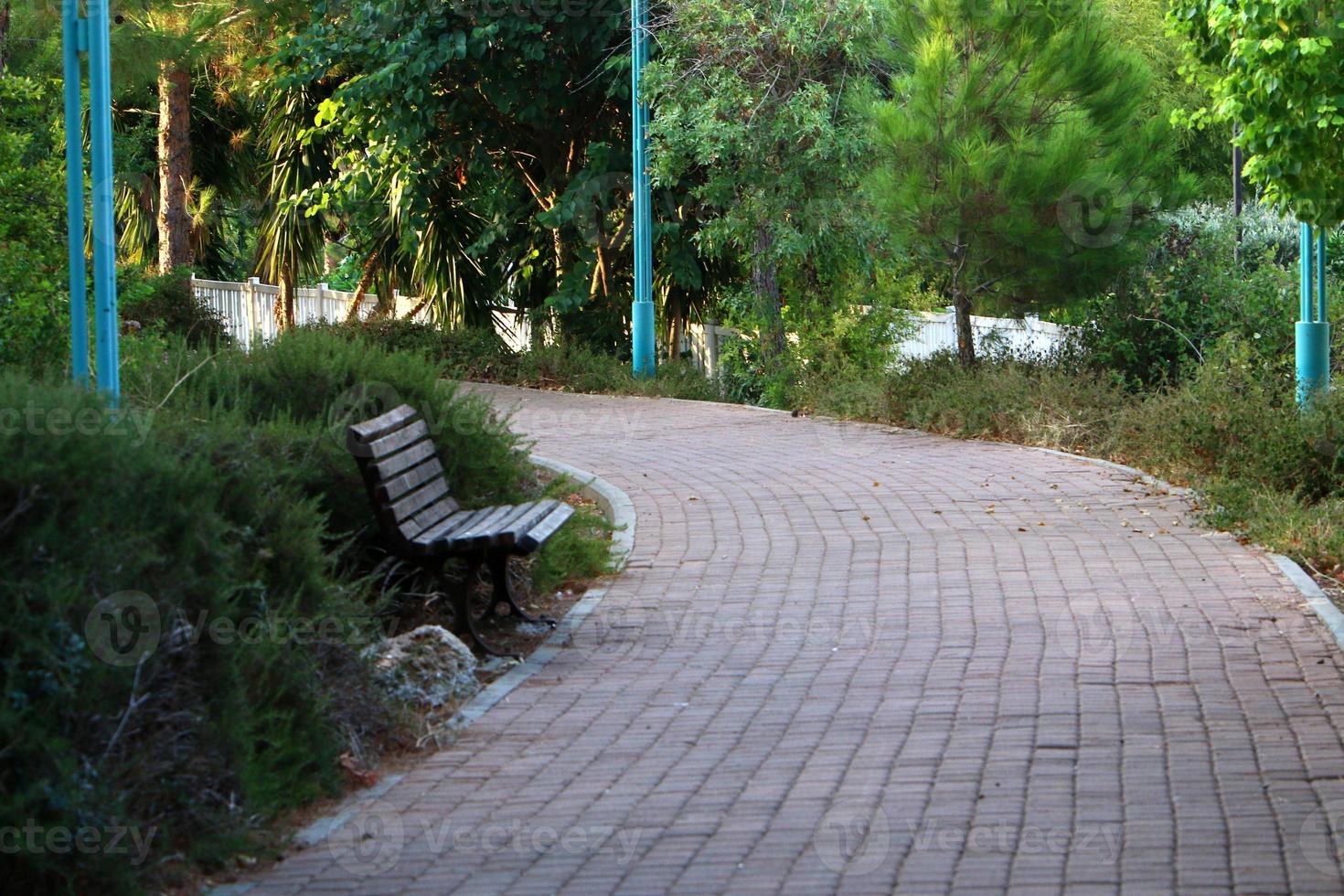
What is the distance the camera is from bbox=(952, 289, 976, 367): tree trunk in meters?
15.8

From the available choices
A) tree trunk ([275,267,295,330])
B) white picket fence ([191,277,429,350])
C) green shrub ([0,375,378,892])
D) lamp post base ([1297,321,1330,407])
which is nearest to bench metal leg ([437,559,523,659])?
green shrub ([0,375,378,892])

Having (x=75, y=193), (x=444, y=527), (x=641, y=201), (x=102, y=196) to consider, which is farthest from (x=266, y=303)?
(x=444, y=527)

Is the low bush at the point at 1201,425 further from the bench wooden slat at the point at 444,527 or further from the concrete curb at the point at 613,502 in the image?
the bench wooden slat at the point at 444,527

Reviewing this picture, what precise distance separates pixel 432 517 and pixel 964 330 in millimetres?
9777

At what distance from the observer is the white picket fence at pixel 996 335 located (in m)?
16.2

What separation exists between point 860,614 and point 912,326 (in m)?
9.64

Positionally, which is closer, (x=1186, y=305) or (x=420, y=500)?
(x=420, y=500)

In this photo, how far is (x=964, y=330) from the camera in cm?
1611

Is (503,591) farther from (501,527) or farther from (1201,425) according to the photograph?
(1201,425)

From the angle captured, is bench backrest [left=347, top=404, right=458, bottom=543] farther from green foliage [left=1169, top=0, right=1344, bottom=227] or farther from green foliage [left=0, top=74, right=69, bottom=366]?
green foliage [left=1169, top=0, right=1344, bottom=227]

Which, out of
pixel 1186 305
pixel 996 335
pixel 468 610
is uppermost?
pixel 1186 305

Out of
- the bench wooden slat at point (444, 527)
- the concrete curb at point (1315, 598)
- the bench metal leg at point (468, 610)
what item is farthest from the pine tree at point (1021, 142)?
the bench metal leg at point (468, 610)

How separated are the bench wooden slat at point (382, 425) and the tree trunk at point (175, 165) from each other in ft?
58.0

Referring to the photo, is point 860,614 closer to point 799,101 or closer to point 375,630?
point 375,630
